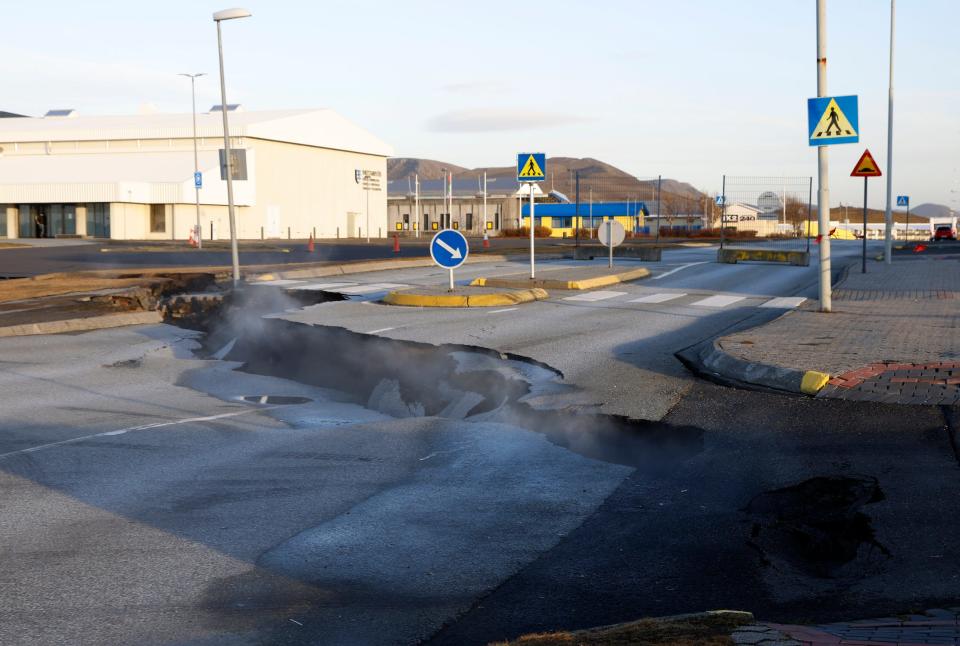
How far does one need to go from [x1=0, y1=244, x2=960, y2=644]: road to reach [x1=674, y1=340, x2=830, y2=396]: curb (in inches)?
13.3

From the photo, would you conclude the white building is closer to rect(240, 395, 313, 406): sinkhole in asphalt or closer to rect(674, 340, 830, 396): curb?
rect(240, 395, 313, 406): sinkhole in asphalt

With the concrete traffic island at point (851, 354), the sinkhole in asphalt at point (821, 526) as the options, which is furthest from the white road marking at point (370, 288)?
the sinkhole in asphalt at point (821, 526)

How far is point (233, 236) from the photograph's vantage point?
2528 centimetres

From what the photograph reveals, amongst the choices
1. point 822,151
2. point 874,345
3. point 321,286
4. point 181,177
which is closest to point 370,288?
point 321,286

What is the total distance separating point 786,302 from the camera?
20.1 m

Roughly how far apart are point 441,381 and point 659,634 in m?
7.37

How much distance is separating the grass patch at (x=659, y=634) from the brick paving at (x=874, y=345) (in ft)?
17.4

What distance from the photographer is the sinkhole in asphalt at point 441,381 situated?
8188 mm

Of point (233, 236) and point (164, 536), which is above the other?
point (233, 236)

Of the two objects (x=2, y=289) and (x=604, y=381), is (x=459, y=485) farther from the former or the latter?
(x=2, y=289)

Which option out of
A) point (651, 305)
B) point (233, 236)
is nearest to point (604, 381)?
point (651, 305)

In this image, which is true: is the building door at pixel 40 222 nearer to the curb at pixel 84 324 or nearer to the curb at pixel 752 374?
the curb at pixel 84 324

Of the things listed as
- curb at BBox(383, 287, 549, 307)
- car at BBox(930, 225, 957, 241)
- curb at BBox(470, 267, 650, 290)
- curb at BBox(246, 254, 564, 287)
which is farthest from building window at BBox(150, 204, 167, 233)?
car at BBox(930, 225, 957, 241)

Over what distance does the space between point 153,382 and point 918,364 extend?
813cm
